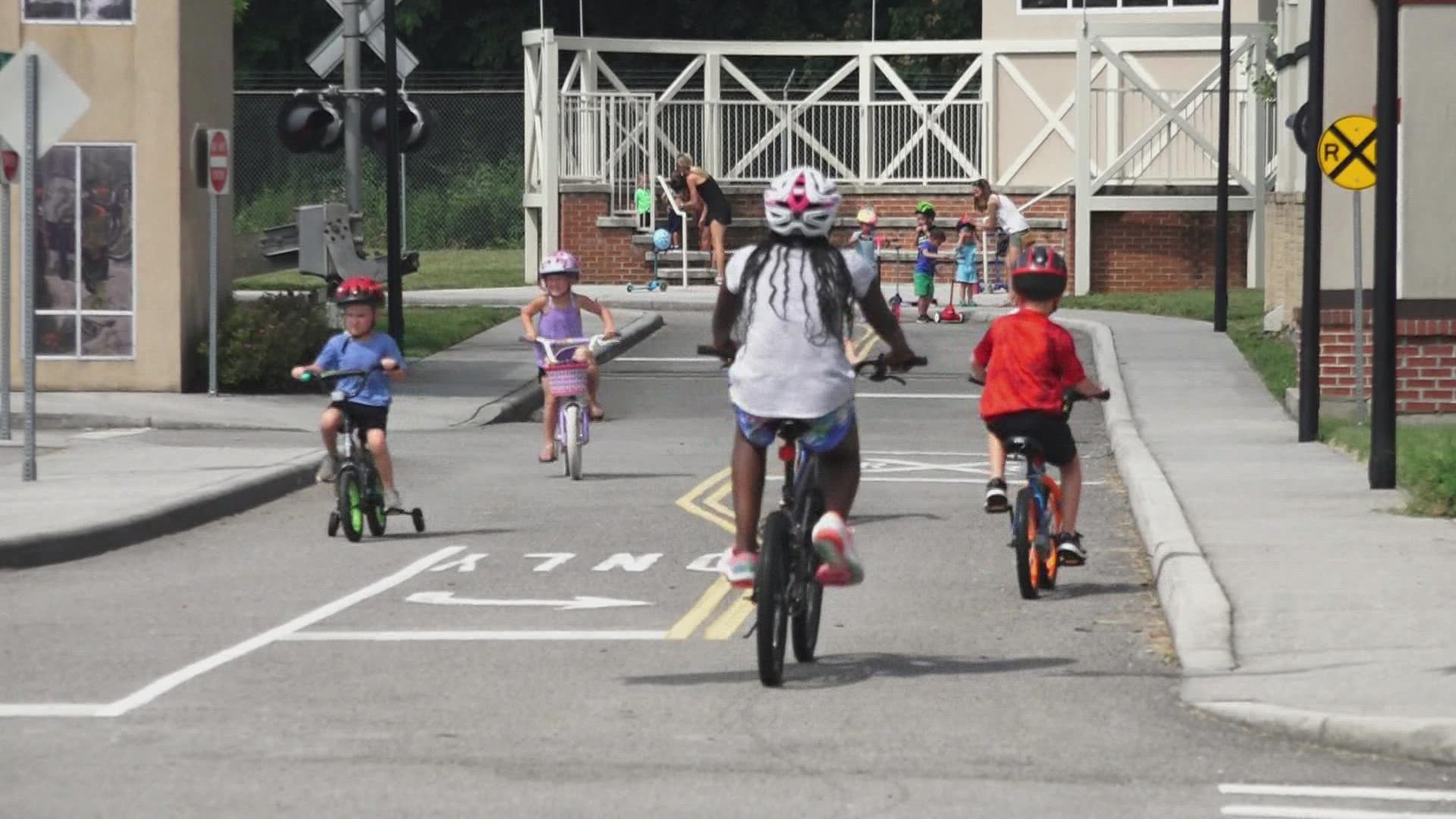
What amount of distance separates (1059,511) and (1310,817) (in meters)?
4.86

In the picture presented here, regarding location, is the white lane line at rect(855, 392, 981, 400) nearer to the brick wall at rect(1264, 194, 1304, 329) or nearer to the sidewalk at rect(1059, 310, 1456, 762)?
the brick wall at rect(1264, 194, 1304, 329)

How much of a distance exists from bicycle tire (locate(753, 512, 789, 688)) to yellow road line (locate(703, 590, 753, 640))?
128 cm

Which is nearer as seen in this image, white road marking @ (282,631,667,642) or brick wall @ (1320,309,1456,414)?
white road marking @ (282,631,667,642)

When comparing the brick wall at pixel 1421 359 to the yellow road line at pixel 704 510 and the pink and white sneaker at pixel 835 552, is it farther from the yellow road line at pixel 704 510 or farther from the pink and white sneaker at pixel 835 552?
the pink and white sneaker at pixel 835 552

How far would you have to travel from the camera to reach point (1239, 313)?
33.5 meters

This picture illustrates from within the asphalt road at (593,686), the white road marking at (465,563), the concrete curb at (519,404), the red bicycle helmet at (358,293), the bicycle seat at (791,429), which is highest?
the red bicycle helmet at (358,293)

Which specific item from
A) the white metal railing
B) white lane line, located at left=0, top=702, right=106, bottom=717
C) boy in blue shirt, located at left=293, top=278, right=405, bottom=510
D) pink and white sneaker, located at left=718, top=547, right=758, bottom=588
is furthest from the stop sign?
the white metal railing

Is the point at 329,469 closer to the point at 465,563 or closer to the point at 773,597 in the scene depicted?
the point at 465,563

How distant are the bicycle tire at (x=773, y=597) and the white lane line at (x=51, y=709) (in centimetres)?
223

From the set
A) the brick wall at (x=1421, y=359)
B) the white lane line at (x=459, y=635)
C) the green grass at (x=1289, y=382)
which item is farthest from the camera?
the brick wall at (x=1421, y=359)

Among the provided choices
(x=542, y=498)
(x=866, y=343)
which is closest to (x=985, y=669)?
(x=542, y=498)

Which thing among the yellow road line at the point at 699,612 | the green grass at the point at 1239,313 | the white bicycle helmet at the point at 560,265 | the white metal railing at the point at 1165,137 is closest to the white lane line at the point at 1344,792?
the yellow road line at the point at 699,612

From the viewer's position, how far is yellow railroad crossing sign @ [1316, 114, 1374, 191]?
720 inches

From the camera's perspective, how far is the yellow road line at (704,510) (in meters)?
15.1
